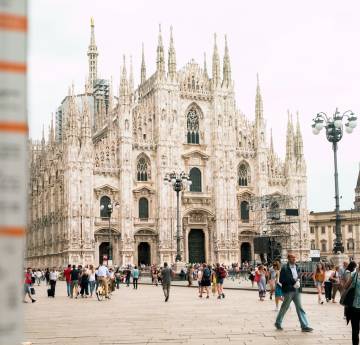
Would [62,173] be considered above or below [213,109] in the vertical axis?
below

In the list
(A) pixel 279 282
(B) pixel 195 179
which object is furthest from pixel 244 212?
(A) pixel 279 282

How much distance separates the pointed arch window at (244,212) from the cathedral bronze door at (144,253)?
30.9 feet

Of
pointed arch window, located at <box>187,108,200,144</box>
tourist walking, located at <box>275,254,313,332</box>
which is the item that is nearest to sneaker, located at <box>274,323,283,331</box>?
tourist walking, located at <box>275,254,313,332</box>

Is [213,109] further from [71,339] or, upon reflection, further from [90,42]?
[71,339]

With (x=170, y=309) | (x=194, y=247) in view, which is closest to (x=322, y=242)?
(x=194, y=247)

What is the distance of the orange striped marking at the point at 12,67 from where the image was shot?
2359 millimetres

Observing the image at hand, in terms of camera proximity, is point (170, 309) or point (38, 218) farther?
point (38, 218)

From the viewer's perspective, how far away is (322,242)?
8825cm

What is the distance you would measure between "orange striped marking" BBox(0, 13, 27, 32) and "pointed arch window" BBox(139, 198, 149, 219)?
2127 inches

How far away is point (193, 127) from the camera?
5894 cm

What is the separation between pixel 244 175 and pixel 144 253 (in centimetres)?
1198

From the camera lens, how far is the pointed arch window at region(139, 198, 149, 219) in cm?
5631

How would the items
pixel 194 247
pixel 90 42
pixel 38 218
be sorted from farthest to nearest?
pixel 90 42 < pixel 38 218 < pixel 194 247

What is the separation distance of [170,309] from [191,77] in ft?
138
